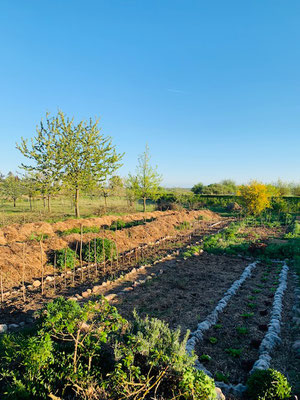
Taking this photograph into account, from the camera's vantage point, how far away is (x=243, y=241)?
13.8 metres

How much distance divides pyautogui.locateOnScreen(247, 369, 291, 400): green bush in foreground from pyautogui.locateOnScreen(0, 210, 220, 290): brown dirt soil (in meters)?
5.87

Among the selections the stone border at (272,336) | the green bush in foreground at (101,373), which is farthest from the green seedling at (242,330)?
the green bush in foreground at (101,373)

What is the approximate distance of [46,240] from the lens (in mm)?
10273

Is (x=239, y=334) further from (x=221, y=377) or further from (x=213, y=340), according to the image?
(x=221, y=377)

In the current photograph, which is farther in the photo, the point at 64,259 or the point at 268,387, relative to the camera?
the point at 64,259

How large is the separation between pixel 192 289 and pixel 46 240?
6.34 m

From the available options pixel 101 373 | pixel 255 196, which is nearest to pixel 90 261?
pixel 101 373

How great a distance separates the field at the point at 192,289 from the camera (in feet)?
15.6

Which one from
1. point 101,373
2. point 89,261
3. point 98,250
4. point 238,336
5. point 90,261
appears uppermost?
point 98,250

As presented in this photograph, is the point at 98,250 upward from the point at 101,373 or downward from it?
upward

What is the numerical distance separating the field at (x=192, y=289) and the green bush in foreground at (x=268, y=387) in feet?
1.11

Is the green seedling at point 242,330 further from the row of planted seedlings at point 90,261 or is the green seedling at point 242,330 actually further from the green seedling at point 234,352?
the row of planted seedlings at point 90,261

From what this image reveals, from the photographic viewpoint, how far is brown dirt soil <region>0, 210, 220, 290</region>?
8180 mm

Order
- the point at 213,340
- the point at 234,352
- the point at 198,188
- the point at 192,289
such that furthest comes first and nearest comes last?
the point at 198,188
the point at 192,289
the point at 213,340
the point at 234,352
